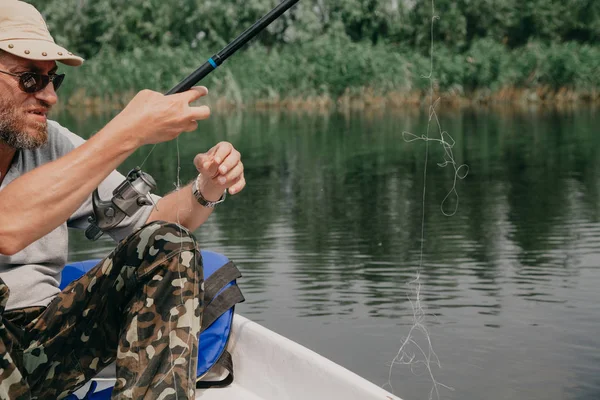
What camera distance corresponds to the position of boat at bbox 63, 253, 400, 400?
2.76m

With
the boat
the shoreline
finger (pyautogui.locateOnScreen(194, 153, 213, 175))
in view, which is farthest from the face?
the shoreline

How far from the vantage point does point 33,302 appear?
2580mm

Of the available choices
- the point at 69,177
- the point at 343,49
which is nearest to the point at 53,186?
the point at 69,177

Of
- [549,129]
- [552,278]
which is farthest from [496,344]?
[549,129]

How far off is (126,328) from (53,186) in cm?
40

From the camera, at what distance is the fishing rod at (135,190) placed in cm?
265

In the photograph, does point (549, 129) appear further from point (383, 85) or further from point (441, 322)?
point (441, 322)

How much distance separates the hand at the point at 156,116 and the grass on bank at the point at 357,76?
69.7 ft

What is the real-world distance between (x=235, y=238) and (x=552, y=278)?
106 inches

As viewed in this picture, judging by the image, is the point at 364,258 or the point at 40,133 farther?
the point at 364,258

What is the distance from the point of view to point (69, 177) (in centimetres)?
222

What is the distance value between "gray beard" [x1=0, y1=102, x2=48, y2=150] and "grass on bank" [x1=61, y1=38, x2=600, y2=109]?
69.2 ft

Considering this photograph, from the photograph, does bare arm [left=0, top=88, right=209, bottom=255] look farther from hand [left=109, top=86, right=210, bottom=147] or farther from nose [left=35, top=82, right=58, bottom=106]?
nose [left=35, top=82, right=58, bottom=106]

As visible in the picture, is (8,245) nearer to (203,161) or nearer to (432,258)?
(203,161)
